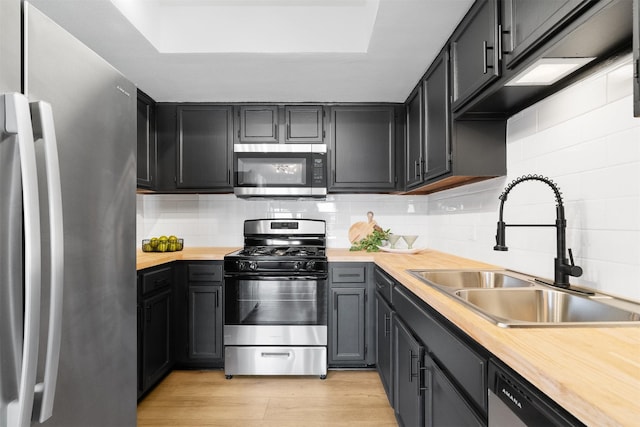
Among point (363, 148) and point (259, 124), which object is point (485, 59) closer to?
point (363, 148)

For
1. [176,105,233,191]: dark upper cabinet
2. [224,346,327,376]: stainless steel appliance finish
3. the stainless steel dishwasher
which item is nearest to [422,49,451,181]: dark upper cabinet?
the stainless steel dishwasher

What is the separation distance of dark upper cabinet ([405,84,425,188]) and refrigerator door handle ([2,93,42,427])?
7.39 ft

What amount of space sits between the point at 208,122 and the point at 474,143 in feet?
7.10

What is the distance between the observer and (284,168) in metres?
3.09

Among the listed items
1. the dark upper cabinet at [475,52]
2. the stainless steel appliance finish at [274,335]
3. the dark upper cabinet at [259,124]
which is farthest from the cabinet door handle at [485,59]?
the stainless steel appliance finish at [274,335]

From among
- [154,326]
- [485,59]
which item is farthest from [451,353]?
[154,326]

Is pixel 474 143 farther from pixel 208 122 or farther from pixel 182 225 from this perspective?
pixel 182 225

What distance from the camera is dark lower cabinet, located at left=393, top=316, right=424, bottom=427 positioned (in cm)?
151

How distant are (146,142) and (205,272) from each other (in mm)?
1188

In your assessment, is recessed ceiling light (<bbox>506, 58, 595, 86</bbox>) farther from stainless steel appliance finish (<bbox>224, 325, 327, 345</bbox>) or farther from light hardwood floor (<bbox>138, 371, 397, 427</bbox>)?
stainless steel appliance finish (<bbox>224, 325, 327, 345</bbox>)

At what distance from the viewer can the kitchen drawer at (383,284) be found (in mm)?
2189

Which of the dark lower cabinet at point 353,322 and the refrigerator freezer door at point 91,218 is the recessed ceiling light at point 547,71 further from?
the dark lower cabinet at point 353,322

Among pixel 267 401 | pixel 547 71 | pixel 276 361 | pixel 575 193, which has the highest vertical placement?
pixel 547 71

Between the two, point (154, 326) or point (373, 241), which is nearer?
point (154, 326)
